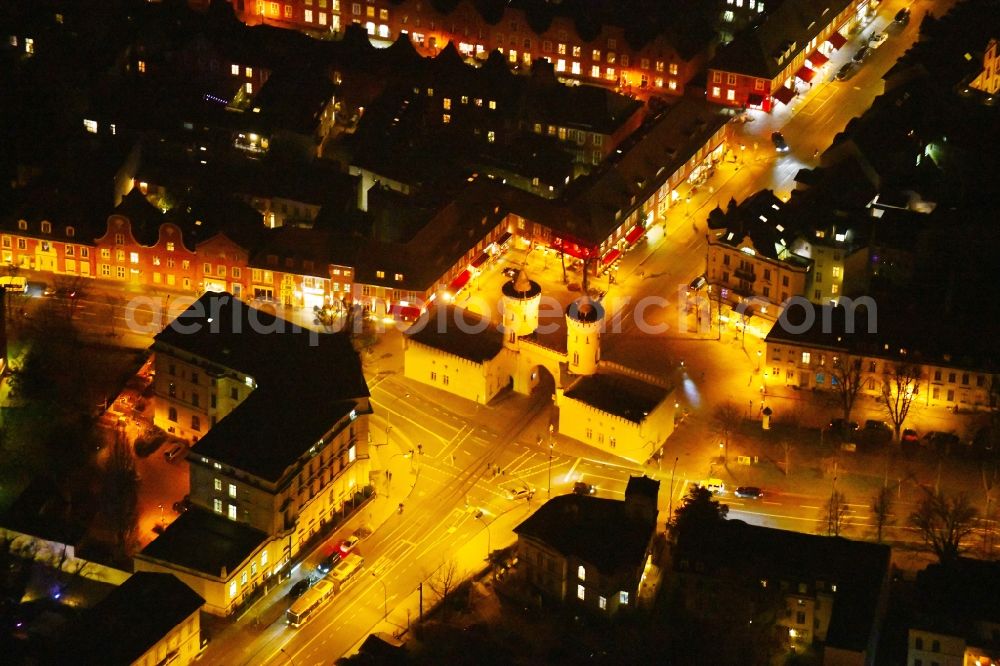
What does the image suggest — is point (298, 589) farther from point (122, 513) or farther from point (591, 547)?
point (591, 547)

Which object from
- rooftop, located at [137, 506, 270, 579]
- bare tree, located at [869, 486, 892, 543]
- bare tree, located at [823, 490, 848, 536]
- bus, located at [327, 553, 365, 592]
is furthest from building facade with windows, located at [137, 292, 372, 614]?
bare tree, located at [869, 486, 892, 543]

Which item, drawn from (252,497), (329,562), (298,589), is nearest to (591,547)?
(329,562)

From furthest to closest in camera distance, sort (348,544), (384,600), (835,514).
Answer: (835,514) < (348,544) < (384,600)

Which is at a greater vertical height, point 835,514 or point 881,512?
point 881,512

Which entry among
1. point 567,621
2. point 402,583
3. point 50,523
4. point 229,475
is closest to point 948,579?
point 567,621

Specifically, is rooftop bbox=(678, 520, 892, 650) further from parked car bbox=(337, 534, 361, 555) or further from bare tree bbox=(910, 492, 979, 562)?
parked car bbox=(337, 534, 361, 555)

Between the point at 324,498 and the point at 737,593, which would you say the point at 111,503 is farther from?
the point at 737,593

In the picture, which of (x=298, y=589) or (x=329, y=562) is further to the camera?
(x=329, y=562)
